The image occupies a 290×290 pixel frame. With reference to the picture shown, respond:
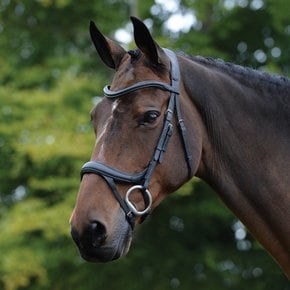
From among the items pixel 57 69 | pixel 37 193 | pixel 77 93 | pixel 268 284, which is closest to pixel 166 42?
pixel 77 93

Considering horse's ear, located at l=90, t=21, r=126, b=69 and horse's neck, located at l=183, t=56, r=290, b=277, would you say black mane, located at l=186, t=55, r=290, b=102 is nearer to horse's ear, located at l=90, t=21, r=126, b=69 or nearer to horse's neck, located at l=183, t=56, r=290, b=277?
horse's neck, located at l=183, t=56, r=290, b=277

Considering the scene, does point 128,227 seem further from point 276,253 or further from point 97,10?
point 97,10

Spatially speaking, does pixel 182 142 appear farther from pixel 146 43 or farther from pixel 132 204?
pixel 146 43

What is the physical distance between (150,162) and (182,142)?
25 centimetres

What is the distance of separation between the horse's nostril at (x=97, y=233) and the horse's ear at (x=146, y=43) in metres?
1.05

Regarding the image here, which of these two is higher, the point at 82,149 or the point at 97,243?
the point at 97,243

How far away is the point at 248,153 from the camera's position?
13.0 feet

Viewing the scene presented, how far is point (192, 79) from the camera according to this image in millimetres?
4035

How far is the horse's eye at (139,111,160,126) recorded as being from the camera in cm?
376

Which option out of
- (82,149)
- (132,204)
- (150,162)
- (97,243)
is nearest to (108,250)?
(97,243)

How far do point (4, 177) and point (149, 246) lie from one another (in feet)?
11.1

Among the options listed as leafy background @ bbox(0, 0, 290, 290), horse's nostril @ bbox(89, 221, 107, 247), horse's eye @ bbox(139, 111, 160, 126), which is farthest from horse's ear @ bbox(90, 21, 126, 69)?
leafy background @ bbox(0, 0, 290, 290)

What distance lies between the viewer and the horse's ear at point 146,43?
3.81 meters

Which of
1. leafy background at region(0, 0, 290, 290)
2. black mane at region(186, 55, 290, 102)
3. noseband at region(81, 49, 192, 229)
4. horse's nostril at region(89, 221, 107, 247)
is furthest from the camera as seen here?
leafy background at region(0, 0, 290, 290)
